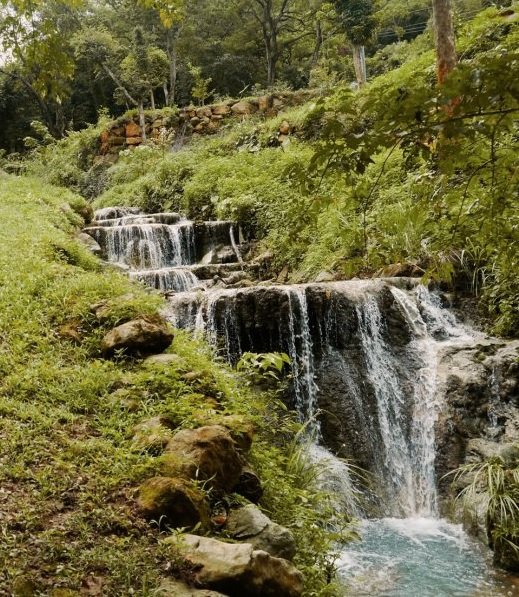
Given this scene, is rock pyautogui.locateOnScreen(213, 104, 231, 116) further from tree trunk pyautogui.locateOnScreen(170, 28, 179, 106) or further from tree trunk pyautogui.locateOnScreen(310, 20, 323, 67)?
tree trunk pyautogui.locateOnScreen(310, 20, 323, 67)

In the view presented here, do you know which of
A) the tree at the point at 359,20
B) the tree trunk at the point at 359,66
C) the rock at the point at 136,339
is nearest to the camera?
the rock at the point at 136,339

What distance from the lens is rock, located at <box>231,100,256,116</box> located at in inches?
795

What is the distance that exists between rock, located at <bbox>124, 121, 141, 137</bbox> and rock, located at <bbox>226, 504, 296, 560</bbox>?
2069cm

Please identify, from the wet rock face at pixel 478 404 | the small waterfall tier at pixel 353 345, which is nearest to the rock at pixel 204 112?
the small waterfall tier at pixel 353 345

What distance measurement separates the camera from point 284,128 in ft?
52.8

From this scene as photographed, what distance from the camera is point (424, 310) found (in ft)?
25.8

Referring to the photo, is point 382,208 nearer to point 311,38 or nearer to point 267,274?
point 267,274

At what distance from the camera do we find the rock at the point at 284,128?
1601cm

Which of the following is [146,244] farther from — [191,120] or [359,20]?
[191,120]

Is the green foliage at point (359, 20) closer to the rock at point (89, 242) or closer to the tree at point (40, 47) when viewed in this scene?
the rock at point (89, 242)

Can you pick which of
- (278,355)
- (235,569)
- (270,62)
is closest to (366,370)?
(278,355)

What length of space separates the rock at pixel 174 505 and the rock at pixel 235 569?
0.72 feet

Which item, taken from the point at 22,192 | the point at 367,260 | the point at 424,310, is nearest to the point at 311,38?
the point at 22,192

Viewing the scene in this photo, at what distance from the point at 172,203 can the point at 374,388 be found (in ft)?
32.2
